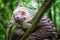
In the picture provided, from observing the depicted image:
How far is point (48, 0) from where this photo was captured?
73 cm

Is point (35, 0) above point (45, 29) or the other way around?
above

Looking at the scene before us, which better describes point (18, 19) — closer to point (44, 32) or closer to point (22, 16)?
point (22, 16)

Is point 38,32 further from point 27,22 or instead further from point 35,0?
point 35,0

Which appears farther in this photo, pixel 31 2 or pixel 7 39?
pixel 31 2

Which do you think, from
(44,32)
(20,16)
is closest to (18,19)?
(20,16)

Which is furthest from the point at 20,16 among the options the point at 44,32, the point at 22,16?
the point at 44,32

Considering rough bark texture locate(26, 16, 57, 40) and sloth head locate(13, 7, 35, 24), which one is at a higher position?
sloth head locate(13, 7, 35, 24)

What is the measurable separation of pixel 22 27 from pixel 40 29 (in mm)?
91

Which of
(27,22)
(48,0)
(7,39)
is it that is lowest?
(7,39)

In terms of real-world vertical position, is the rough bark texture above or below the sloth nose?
below

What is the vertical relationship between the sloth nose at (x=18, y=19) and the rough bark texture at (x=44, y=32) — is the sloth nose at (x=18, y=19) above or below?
above

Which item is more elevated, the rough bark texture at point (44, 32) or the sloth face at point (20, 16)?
the sloth face at point (20, 16)

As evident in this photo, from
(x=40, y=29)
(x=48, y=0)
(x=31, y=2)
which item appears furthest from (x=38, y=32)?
(x=31, y=2)

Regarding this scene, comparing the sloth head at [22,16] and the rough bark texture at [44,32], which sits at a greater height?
the sloth head at [22,16]
